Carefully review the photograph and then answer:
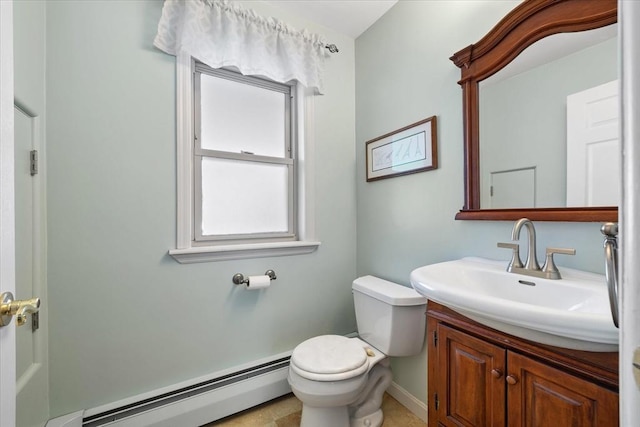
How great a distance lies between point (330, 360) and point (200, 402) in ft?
2.43

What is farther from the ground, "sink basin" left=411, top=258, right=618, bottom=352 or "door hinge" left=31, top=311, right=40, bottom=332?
"sink basin" left=411, top=258, right=618, bottom=352

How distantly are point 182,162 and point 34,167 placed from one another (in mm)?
552

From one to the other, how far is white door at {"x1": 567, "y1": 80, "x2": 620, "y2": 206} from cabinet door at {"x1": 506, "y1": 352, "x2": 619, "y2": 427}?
563mm

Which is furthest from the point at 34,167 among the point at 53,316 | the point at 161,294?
the point at 161,294

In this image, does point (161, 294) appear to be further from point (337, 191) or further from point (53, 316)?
point (337, 191)

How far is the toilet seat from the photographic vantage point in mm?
1218

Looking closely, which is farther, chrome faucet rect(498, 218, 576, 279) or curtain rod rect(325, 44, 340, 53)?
curtain rod rect(325, 44, 340, 53)

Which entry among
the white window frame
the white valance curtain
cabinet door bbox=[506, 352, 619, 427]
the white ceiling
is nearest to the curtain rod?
the white valance curtain

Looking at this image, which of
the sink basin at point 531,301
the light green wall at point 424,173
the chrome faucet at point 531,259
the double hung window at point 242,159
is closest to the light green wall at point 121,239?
the double hung window at point 242,159

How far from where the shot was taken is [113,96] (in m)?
1.31

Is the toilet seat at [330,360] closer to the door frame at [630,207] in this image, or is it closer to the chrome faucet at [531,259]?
the chrome faucet at [531,259]

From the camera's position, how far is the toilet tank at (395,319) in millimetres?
1387

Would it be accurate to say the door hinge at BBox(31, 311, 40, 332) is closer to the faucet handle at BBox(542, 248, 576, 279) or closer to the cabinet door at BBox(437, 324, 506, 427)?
the cabinet door at BBox(437, 324, 506, 427)

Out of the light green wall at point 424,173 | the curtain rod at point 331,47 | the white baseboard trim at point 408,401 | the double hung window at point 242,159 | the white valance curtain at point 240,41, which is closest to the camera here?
the light green wall at point 424,173
